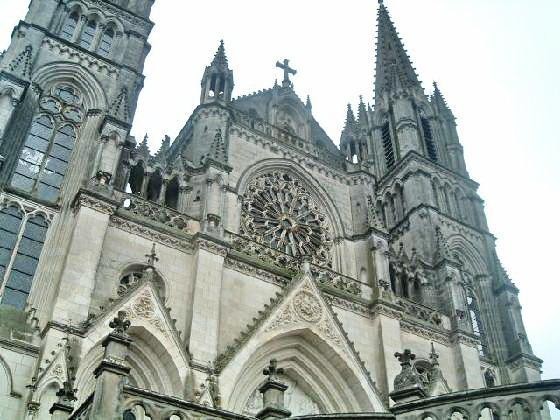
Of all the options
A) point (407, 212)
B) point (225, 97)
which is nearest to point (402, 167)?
point (407, 212)

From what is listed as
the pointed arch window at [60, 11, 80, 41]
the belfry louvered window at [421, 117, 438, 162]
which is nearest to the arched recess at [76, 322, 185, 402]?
the pointed arch window at [60, 11, 80, 41]

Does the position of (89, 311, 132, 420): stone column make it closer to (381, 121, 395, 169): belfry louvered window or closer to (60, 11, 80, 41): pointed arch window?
(60, 11, 80, 41): pointed arch window

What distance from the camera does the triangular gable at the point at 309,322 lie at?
18500 millimetres

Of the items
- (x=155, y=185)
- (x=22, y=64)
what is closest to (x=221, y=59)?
(x=155, y=185)

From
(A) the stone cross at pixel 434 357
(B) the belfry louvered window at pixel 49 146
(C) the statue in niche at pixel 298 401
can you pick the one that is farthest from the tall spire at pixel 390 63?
(C) the statue in niche at pixel 298 401

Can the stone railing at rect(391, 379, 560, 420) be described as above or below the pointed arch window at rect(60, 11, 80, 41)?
below

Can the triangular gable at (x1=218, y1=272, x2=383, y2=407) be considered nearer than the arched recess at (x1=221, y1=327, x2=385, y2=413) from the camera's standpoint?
Yes

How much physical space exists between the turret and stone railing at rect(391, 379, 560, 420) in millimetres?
16815

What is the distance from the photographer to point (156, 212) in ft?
63.5

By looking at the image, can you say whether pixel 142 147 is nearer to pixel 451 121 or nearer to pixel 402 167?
pixel 402 167

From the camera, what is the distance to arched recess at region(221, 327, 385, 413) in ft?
61.5

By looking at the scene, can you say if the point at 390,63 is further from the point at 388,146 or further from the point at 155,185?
the point at 155,185

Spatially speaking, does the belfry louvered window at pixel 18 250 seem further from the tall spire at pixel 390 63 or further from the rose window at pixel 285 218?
the tall spire at pixel 390 63

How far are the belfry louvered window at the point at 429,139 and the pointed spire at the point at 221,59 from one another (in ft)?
40.1
